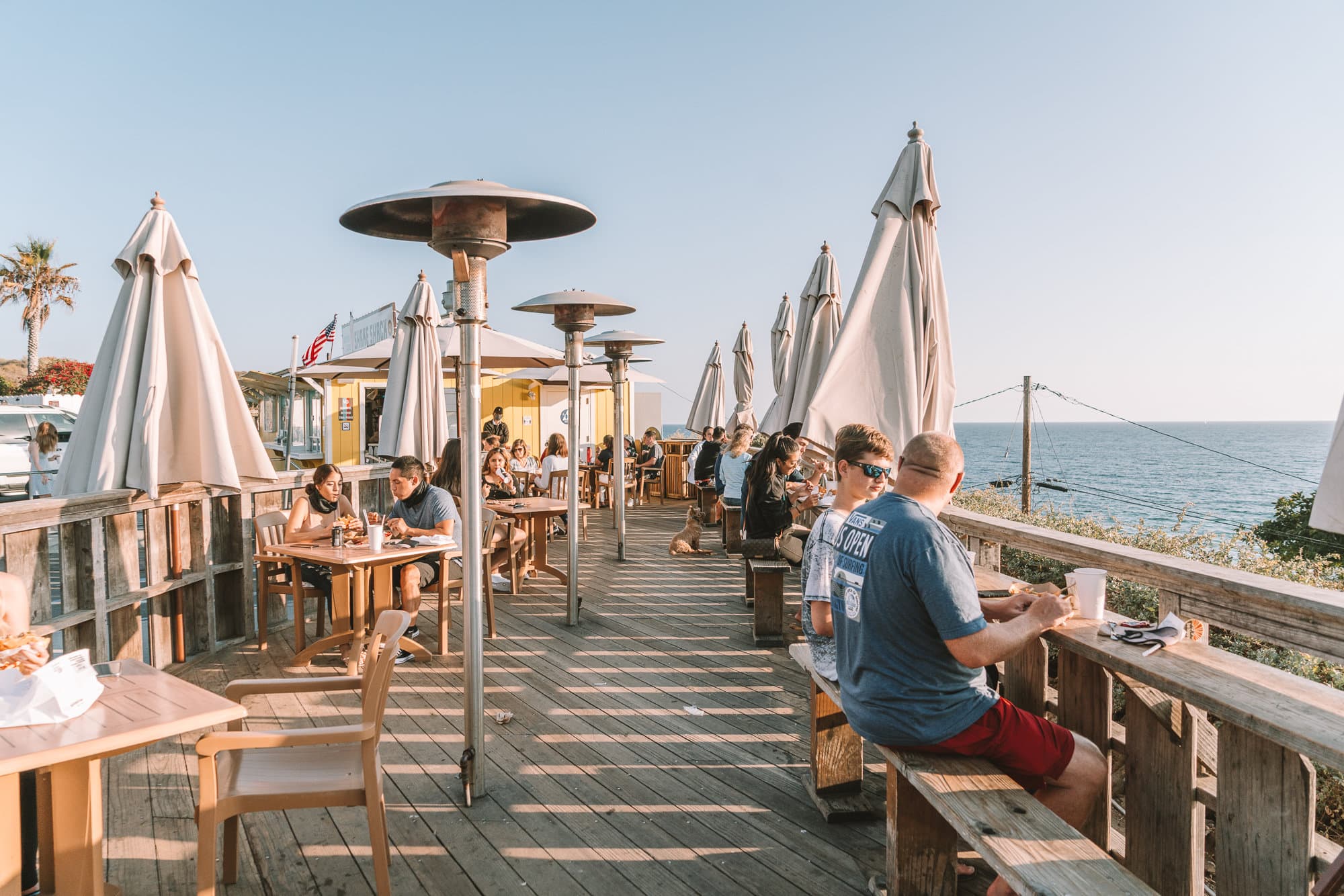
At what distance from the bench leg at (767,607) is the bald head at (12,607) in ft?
13.7

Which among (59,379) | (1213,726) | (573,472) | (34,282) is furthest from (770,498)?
(34,282)

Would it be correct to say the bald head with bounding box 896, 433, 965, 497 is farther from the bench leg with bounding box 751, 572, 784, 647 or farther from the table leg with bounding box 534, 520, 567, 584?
the table leg with bounding box 534, 520, 567, 584

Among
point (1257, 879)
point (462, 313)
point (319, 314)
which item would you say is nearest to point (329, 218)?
point (462, 313)

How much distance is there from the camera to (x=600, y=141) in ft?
35.9

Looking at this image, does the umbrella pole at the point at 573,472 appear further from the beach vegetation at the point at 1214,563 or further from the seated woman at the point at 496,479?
the beach vegetation at the point at 1214,563

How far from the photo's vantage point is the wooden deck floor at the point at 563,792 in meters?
2.75

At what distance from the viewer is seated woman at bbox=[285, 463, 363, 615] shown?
5574 millimetres

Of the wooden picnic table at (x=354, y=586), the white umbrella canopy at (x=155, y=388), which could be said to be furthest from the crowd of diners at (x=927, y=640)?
the wooden picnic table at (x=354, y=586)

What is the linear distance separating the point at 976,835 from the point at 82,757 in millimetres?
2240

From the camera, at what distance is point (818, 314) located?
7.20 metres

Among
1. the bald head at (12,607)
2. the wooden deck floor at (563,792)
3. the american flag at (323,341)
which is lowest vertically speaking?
the wooden deck floor at (563,792)

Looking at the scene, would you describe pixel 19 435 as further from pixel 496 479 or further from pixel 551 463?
pixel 496 479

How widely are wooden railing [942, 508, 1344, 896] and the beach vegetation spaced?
1.18 metres

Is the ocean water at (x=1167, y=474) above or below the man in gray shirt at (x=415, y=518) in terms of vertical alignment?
below
